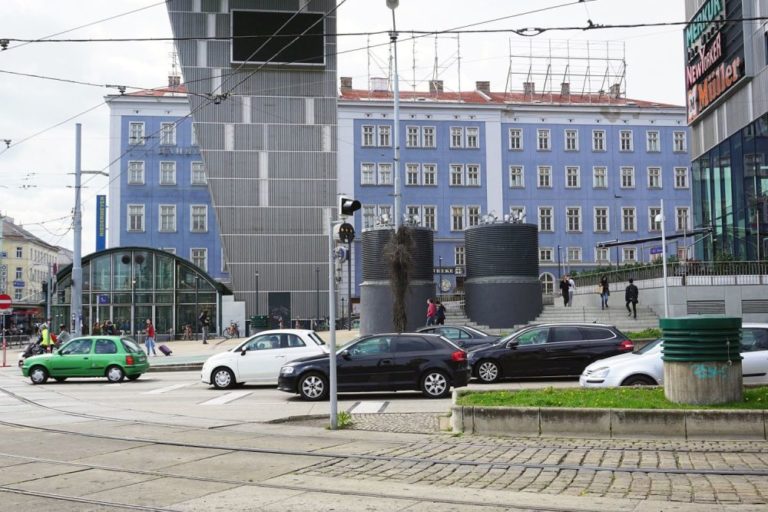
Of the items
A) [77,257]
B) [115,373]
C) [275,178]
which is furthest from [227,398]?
[275,178]

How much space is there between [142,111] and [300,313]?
23072mm

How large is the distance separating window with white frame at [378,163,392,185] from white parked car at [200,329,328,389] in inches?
1894

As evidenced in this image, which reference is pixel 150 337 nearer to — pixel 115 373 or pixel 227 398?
pixel 115 373

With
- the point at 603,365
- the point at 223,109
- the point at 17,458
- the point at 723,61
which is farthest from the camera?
the point at 223,109

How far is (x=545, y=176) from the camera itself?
71250 mm

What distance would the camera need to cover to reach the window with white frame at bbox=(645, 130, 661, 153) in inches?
2817

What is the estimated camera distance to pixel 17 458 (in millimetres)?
11031

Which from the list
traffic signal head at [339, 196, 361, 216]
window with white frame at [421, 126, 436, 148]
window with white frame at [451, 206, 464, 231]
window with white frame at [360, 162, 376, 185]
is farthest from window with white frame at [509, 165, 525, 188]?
traffic signal head at [339, 196, 361, 216]

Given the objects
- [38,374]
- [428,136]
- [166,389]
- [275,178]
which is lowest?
[166,389]

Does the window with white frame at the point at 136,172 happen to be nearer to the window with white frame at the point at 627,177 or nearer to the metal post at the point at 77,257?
the metal post at the point at 77,257

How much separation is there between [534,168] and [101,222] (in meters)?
34.8

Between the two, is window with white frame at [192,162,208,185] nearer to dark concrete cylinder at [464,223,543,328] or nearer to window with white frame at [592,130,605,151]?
window with white frame at [592,130,605,151]

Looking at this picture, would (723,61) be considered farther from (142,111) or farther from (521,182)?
(142,111)

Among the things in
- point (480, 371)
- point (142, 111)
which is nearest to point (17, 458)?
point (480, 371)
